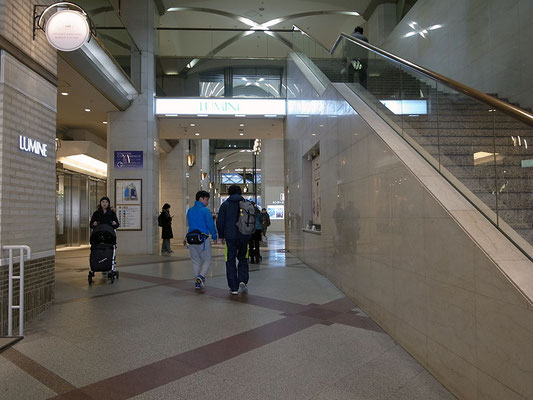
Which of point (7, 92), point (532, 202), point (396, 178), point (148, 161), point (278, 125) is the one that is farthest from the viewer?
point (278, 125)

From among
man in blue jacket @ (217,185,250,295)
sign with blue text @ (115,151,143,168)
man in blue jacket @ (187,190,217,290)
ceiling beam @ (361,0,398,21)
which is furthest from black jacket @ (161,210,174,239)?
ceiling beam @ (361,0,398,21)

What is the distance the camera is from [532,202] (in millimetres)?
2396

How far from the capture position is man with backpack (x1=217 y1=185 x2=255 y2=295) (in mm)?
6148

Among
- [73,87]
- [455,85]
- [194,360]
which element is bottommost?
[194,360]

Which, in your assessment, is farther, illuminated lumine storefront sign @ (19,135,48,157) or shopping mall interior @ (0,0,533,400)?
illuminated lumine storefront sign @ (19,135,48,157)

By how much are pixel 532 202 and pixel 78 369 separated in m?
3.41

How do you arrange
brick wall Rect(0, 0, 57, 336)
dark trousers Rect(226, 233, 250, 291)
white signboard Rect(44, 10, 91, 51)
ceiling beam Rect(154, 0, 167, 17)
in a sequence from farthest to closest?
ceiling beam Rect(154, 0, 167, 17)
dark trousers Rect(226, 233, 250, 291)
white signboard Rect(44, 10, 91, 51)
brick wall Rect(0, 0, 57, 336)

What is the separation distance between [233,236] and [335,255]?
170 cm

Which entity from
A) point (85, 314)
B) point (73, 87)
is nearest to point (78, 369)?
point (85, 314)

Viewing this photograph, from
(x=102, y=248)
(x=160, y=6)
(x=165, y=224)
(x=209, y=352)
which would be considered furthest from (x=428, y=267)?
(x=160, y=6)

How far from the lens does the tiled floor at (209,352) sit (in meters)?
2.83

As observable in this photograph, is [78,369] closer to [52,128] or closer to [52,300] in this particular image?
[52,300]

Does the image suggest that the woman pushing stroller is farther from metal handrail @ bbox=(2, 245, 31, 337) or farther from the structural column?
the structural column

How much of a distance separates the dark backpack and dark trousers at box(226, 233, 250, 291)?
10 cm
